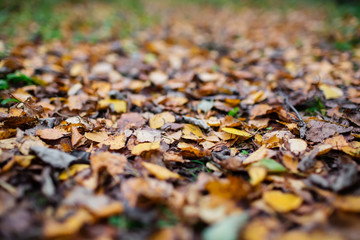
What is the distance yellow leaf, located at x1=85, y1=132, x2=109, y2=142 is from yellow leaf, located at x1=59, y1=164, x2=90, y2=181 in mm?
266

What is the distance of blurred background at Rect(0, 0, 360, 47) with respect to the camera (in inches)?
130

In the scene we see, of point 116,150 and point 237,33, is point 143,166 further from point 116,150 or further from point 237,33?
point 237,33

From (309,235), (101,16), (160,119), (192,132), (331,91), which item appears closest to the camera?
(309,235)

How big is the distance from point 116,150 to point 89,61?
172cm

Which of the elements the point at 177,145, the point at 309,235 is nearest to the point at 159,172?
the point at 177,145

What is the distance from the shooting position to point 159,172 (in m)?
1.17

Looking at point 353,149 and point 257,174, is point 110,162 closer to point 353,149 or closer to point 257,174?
point 257,174

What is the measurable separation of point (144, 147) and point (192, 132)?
393 millimetres

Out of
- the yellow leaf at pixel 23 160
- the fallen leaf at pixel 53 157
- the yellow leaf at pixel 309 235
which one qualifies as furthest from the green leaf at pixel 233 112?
the yellow leaf at pixel 23 160

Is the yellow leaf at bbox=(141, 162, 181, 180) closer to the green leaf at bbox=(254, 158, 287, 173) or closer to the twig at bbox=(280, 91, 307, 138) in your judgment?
the green leaf at bbox=(254, 158, 287, 173)

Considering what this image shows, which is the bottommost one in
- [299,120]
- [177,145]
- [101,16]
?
[177,145]

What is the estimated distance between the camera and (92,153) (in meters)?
1.35

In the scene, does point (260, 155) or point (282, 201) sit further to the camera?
point (260, 155)

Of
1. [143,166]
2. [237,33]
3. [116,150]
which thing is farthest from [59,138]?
[237,33]
